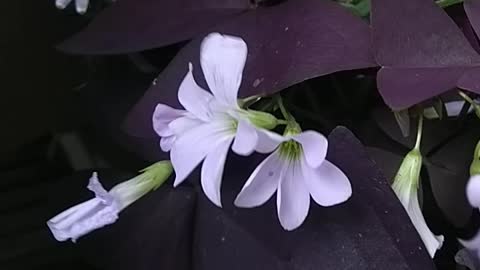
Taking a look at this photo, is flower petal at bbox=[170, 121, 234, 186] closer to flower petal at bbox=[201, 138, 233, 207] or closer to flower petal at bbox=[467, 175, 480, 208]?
flower petal at bbox=[201, 138, 233, 207]

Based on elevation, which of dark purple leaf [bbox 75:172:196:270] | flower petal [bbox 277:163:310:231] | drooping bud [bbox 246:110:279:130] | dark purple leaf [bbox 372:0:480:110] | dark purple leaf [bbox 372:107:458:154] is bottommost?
dark purple leaf [bbox 75:172:196:270]

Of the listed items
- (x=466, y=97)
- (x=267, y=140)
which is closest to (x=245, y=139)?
(x=267, y=140)

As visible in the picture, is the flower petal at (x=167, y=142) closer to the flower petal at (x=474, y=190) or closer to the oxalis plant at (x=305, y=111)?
the oxalis plant at (x=305, y=111)

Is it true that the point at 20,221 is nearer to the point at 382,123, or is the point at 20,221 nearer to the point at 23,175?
the point at 23,175

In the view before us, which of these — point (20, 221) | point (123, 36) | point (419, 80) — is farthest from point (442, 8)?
point (20, 221)

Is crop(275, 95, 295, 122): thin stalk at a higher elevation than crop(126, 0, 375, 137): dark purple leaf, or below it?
below

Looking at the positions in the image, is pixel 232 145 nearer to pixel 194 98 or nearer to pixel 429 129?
Result: pixel 194 98

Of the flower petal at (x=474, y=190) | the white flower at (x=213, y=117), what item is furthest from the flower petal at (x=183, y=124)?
the flower petal at (x=474, y=190)

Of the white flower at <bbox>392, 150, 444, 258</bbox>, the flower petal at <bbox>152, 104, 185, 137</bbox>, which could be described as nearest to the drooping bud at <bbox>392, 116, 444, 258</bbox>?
the white flower at <bbox>392, 150, 444, 258</bbox>
